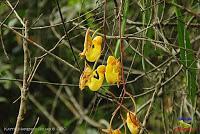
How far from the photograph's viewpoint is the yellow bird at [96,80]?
2.77 feet

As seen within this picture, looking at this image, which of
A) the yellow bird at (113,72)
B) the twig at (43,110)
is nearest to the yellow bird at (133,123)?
the yellow bird at (113,72)

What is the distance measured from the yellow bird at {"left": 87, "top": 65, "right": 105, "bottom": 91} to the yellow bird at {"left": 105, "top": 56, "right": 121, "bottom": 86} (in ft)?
0.07

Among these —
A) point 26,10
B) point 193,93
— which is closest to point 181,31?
point 193,93

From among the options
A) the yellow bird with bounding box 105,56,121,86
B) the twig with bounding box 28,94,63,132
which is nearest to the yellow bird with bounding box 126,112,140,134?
the yellow bird with bounding box 105,56,121,86

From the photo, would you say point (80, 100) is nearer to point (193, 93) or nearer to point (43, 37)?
point (43, 37)

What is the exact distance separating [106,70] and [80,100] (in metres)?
1.61

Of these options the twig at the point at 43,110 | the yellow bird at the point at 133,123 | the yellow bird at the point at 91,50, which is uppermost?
the yellow bird at the point at 91,50

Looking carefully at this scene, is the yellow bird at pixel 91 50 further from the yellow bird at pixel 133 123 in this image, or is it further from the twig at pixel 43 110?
the twig at pixel 43 110

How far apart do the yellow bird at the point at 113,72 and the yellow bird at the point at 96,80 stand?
2 centimetres

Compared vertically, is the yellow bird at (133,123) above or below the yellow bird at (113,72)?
below

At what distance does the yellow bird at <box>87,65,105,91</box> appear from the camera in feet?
2.77

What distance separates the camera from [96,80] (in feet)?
2.77

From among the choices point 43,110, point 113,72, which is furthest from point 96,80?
point 43,110

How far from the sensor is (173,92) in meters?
1.59
